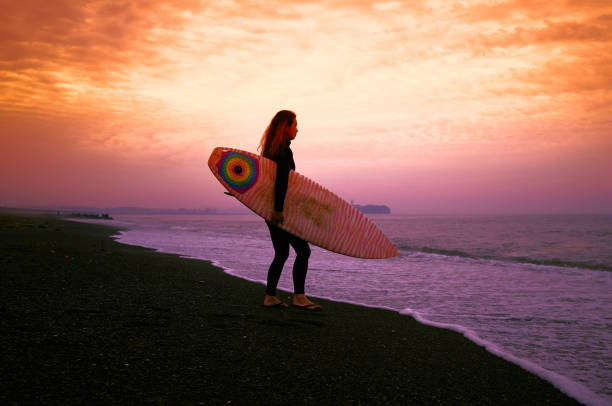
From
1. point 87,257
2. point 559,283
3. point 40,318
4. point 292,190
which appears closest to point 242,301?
point 292,190

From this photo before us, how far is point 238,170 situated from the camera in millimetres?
5352

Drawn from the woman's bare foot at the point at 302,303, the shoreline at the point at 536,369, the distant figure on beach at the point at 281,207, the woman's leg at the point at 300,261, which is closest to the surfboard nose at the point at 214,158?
the distant figure on beach at the point at 281,207

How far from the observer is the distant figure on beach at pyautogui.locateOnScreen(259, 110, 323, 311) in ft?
14.4

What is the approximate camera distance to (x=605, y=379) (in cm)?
296

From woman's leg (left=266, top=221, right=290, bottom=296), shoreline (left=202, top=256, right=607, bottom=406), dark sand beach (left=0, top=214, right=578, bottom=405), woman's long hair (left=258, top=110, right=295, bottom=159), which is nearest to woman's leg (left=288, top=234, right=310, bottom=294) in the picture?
woman's leg (left=266, top=221, right=290, bottom=296)

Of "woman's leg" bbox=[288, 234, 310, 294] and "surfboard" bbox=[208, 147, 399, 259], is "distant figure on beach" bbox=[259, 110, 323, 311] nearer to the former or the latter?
"woman's leg" bbox=[288, 234, 310, 294]

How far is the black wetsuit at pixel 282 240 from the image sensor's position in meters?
4.36

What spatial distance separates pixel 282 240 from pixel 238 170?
1.40m

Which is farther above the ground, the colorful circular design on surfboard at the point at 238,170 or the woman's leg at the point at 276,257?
the colorful circular design on surfboard at the point at 238,170

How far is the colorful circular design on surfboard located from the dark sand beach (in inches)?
58.2

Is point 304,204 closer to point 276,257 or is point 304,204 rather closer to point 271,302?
point 276,257

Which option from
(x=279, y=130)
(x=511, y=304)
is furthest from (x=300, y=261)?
(x=511, y=304)

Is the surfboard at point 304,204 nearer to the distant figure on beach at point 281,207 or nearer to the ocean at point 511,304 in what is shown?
the distant figure on beach at point 281,207

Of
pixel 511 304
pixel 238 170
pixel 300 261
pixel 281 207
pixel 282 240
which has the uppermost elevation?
pixel 238 170
